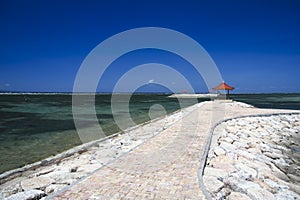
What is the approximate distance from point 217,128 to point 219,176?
4.99 meters

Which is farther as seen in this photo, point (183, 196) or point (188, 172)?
point (188, 172)

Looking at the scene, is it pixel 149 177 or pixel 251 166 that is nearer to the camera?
pixel 149 177

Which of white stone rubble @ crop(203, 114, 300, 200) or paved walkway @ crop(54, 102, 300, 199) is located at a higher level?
paved walkway @ crop(54, 102, 300, 199)

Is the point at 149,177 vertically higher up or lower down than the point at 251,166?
higher up

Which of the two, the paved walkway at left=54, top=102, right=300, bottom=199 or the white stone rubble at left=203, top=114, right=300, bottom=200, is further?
the white stone rubble at left=203, top=114, right=300, bottom=200

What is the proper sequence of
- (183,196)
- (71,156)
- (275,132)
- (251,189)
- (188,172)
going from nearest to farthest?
(183,196) → (251,189) → (188,172) → (71,156) → (275,132)

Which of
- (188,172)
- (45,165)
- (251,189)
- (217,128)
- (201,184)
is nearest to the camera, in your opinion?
(201,184)

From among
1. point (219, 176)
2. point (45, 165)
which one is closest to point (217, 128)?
point (219, 176)

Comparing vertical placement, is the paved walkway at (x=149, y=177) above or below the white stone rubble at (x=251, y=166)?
above

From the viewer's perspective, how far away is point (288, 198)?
4184 millimetres

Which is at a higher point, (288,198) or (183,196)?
(183,196)

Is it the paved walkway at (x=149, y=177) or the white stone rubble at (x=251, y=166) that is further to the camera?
the white stone rubble at (x=251, y=166)

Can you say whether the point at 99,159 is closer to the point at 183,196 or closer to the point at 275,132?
the point at 183,196

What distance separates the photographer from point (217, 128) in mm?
9352
